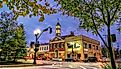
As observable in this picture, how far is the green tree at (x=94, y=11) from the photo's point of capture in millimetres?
15156

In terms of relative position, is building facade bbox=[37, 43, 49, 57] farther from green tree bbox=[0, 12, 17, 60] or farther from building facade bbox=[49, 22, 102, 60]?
green tree bbox=[0, 12, 17, 60]

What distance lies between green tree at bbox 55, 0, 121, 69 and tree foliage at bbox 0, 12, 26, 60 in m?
28.9

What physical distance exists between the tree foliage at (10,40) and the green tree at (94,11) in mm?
28859

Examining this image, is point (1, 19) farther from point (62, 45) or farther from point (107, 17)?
point (62, 45)

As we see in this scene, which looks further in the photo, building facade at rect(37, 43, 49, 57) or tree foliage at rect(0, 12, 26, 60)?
building facade at rect(37, 43, 49, 57)

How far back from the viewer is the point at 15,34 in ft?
150

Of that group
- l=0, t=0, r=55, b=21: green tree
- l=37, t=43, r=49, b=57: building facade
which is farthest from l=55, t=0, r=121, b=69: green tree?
l=37, t=43, r=49, b=57: building facade

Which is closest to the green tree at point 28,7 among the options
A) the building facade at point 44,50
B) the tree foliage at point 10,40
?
the tree foliage at point 10,40

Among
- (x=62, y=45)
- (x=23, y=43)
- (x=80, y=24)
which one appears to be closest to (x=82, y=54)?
(x=62, y=45)

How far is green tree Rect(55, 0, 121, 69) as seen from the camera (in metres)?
15.2

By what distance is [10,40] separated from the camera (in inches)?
1761

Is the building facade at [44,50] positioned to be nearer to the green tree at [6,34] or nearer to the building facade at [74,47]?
the building facade at [74,47]

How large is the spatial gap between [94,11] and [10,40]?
30.3 meters

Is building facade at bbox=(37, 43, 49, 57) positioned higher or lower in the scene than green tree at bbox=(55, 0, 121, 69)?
higher
